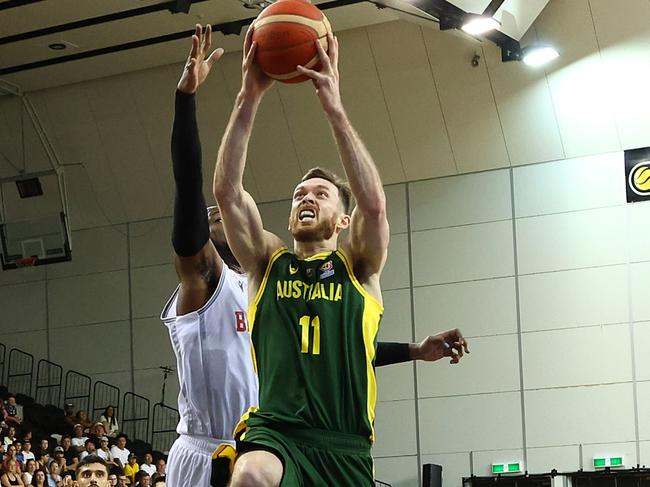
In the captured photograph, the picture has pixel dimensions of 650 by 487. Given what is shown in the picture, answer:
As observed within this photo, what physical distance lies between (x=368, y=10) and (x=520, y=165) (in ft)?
13.7

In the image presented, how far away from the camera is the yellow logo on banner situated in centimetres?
2142

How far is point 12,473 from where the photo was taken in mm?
Answer: 18500

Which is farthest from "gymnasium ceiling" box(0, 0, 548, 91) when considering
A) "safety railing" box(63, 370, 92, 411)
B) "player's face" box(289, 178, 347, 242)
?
"player's face" box(289, 178, 347, 242)

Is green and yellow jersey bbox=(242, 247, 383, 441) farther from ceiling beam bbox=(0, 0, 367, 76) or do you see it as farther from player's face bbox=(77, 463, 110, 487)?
ceiling beam bbox=(0, 0, 367, 76)

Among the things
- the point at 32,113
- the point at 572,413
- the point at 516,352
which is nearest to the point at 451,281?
the point at 516,352

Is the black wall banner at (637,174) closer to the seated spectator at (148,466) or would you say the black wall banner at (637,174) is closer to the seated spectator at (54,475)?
the seated spectator at (148,466)

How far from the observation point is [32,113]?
26.2 m

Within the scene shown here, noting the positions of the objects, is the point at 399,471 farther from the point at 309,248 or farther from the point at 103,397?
the point at 309,248

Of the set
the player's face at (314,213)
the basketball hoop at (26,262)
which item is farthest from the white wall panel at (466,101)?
the player's face at (314,213)

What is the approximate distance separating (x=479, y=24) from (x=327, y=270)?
15172 millimetres

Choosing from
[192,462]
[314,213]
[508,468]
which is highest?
[314,213]

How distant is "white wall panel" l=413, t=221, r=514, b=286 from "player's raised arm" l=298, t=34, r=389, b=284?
56.3ft

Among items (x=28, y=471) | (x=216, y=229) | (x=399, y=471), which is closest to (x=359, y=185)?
(x=216, y=229)

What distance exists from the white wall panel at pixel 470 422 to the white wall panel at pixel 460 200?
348cm
